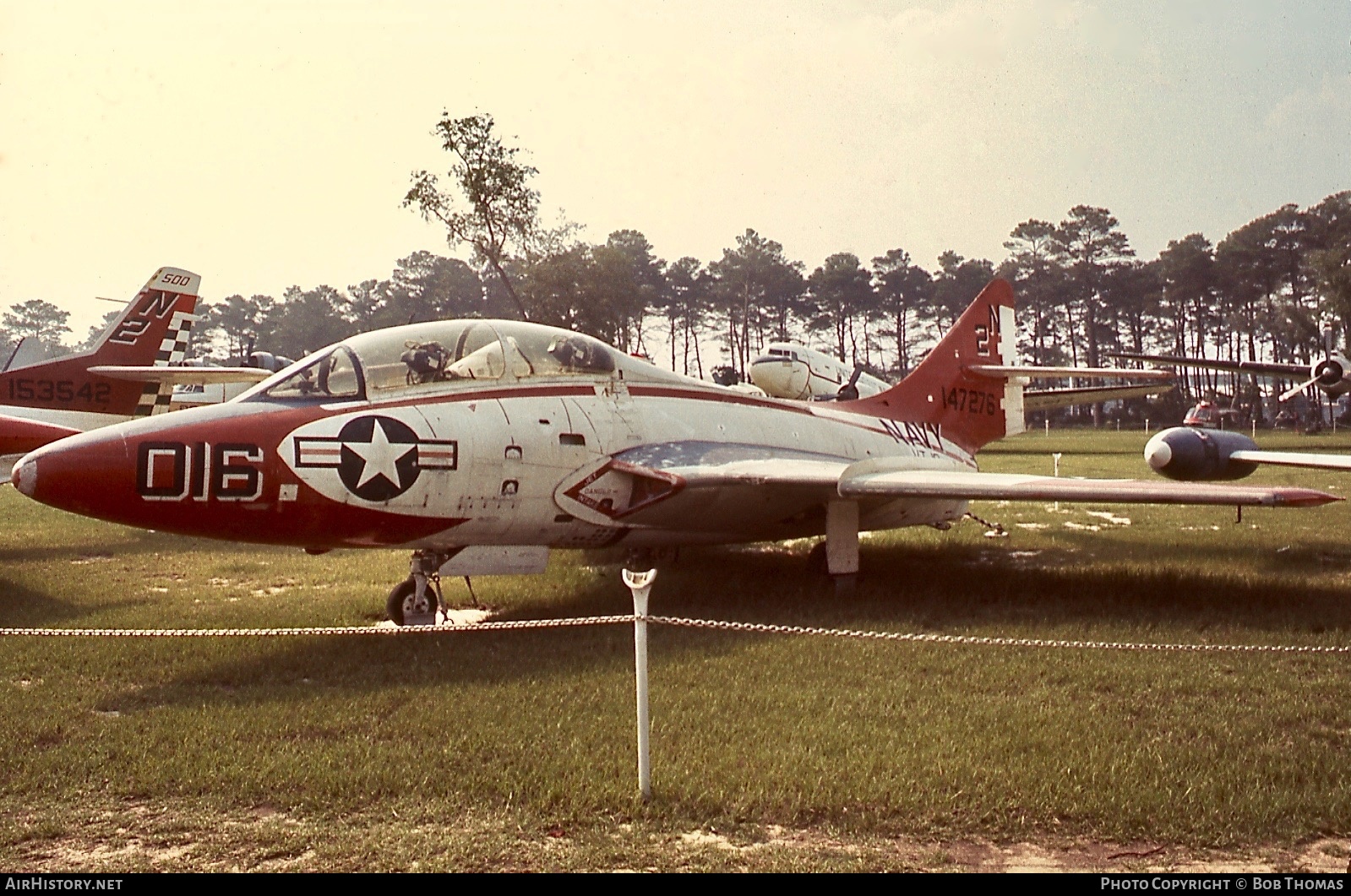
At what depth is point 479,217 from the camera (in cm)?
4741

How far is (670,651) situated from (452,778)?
274 centimetres

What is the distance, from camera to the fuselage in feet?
23.3

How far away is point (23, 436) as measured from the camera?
1321 cm

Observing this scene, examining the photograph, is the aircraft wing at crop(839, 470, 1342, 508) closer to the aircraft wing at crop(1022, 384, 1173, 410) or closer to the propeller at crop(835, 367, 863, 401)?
the aircraft wing at crop(1022, 384, 1173, 410)

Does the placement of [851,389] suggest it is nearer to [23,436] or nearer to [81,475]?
[23,436]

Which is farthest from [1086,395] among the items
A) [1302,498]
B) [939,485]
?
[1302,498]

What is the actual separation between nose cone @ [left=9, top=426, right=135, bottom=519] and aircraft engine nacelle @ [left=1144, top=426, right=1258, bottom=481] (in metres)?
11.1

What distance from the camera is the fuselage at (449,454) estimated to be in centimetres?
710

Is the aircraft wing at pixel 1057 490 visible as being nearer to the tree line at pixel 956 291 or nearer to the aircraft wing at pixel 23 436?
the aircraft wing at pixel 23 436

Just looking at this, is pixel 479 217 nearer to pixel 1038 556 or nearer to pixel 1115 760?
pixel 1038 556

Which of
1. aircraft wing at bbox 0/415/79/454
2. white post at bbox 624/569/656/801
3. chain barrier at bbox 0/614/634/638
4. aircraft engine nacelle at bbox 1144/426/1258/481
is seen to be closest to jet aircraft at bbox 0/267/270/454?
aircraft wing at bbox 0/415/79/454

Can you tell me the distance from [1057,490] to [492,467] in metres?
4.71

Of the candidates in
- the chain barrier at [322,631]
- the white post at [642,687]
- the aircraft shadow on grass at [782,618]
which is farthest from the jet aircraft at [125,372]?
the white post at [642,687]

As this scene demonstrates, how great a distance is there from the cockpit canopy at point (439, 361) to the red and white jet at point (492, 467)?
17mm
